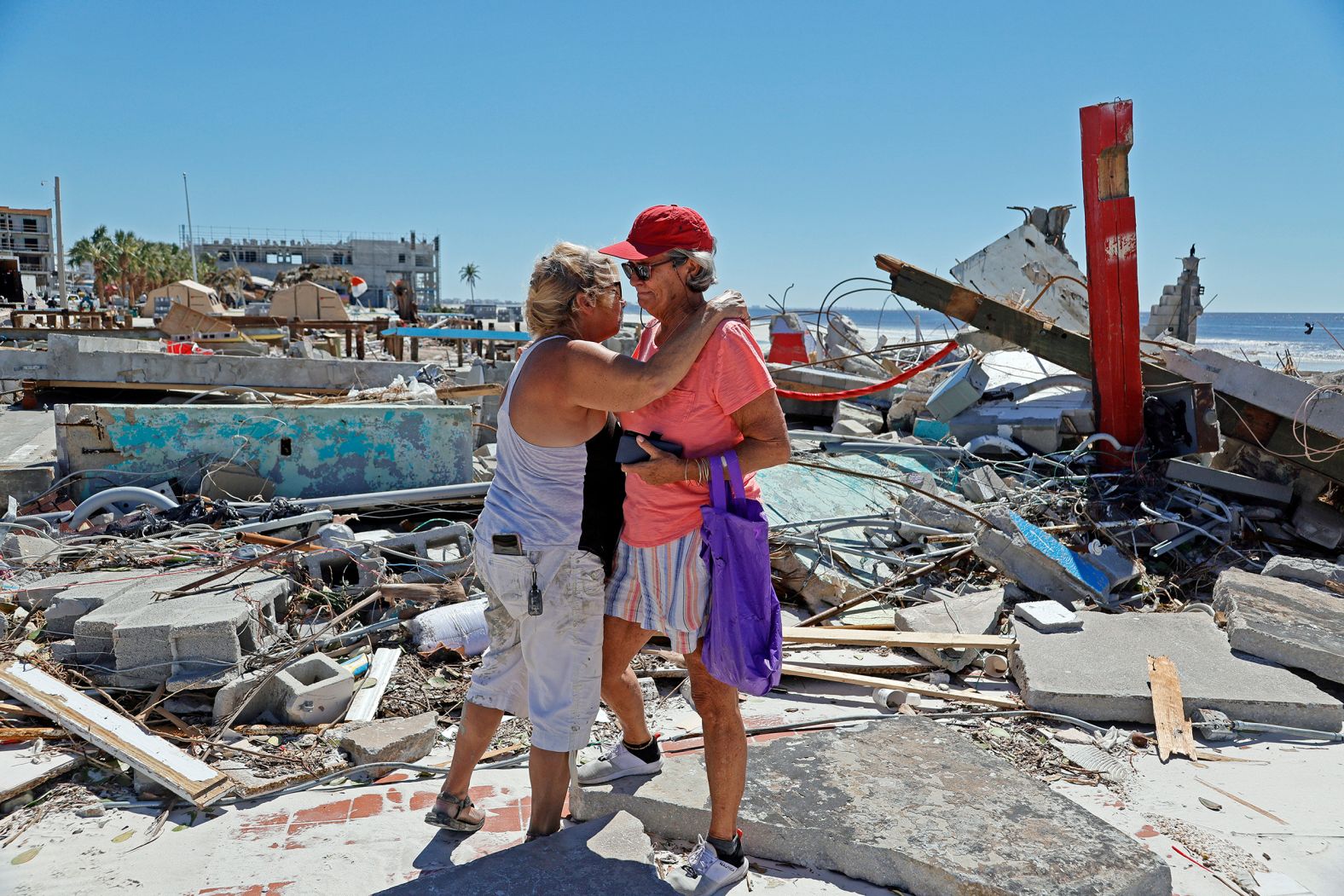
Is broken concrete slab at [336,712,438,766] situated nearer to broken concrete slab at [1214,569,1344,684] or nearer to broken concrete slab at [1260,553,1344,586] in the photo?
broken concrete slab at [1214,569,1344,684]

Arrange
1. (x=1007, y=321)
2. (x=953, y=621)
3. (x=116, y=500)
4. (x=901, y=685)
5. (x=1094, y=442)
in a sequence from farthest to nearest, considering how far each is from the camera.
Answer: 1. (x=1007, y=321)
2. (x=1094, y=442)
3. (x=116, y=500)
4. (x=953, y=621)
5. (x=901, y=685)

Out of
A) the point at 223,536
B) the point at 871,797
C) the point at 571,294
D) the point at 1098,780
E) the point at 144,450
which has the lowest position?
the point at 1098,780

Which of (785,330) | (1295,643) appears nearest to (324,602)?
(1295,643)

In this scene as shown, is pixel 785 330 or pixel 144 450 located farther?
pixel 785 330

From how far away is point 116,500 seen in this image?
583 centimetres

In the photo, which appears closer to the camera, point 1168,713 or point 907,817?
point 907,817

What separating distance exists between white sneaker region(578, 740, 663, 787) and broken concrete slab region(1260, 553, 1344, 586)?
4.39 m

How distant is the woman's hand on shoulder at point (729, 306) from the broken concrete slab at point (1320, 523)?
602cm

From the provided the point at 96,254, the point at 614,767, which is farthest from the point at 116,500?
the point at 96,254

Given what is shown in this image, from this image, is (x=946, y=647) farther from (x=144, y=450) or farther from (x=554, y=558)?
(x=144, y=450)

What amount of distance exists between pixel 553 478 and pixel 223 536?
11.7 feet

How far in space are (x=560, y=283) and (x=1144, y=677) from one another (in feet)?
10.7

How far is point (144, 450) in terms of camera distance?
615 cm

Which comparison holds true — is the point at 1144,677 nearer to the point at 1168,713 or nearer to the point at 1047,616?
the point at 1168,713
